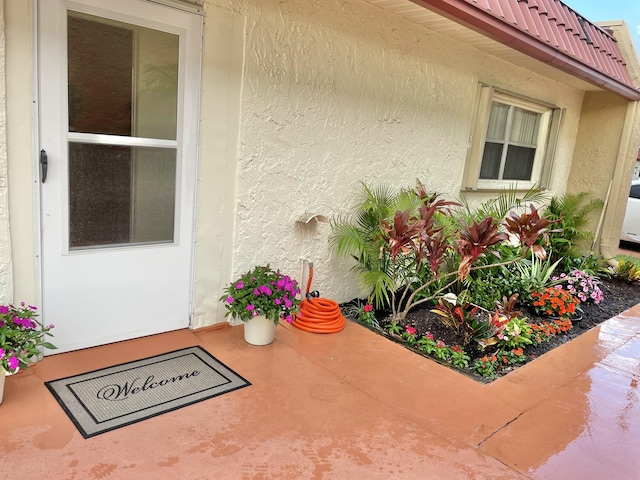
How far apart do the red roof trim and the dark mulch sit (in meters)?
2.54

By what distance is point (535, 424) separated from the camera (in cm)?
282

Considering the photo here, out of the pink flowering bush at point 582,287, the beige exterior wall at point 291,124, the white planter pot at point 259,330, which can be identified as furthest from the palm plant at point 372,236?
the pink flowering bush at point 582,287

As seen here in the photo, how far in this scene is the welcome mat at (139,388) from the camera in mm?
2492

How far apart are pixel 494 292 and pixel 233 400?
305 cm

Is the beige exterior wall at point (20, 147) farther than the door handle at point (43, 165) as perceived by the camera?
No

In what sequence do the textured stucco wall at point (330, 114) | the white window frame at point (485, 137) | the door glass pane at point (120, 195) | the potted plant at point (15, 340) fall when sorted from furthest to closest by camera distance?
the white window frame at point (485, 137), the textured stucco wall at point (330, 114), the door glass pane at point (120, 195), the potted plant at point (15, 340)

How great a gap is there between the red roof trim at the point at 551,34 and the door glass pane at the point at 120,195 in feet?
7.30

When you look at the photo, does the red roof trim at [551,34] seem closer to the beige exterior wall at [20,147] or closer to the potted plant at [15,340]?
the beige exterior wall at [20,147]

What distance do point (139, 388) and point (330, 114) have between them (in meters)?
2.60

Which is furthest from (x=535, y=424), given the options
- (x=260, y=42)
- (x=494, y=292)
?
(x=260, y=42)

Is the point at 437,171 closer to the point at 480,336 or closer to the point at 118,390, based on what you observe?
the point at 480,336

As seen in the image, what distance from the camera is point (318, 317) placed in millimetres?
3941

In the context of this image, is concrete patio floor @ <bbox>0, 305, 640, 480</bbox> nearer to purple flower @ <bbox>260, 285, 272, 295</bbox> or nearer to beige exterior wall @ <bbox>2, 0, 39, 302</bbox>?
purple flower @ <bbox>260, 285, 272, 295</bbox>

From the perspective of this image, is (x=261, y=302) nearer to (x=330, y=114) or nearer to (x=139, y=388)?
(x=139, y=388)
